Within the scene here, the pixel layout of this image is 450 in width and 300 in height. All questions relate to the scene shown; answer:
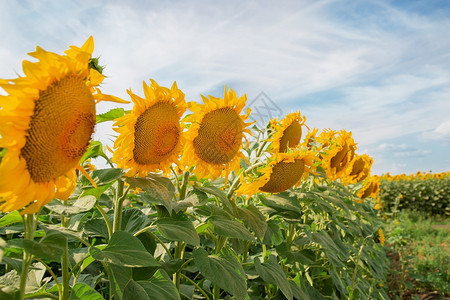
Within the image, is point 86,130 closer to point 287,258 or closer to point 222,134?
point 222,134

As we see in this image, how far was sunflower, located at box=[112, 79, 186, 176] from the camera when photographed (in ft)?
4.57

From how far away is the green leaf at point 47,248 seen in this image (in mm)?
937

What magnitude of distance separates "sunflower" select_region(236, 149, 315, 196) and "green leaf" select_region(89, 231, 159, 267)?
2.78 ft

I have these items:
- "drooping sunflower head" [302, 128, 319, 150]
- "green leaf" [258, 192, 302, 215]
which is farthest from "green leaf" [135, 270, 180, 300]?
"drooping sunflower head" [302, 128, 319, 150]

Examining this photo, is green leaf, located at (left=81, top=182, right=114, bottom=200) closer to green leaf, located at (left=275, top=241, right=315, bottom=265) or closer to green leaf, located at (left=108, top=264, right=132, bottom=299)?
green leaf, located at (left=108, top=264, right=132, bottom=299)

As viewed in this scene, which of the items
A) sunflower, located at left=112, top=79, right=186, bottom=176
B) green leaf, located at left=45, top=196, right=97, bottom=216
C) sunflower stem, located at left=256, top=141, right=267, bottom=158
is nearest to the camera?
green leaf, located at left=45, top=196, right=97, bottom=216

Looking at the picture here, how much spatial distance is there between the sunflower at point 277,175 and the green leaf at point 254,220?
0.19 meters

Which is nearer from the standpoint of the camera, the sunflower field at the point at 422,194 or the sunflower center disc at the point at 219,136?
the sunflower center disc at the point at 219,136

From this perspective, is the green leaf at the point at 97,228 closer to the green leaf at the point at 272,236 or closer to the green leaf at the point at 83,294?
the green leaf at the point at 83,294

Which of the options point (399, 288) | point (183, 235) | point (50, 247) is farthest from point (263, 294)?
point (399, 288)

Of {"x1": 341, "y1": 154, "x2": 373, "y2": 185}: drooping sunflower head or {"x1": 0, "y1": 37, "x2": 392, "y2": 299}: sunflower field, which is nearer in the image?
{"x1": 0, "y1": 37, "x2": 392, "y2": 299}: sunflower field

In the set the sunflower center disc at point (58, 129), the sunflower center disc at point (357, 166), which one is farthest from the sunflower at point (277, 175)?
the sunflower center disc at point (357, 166)

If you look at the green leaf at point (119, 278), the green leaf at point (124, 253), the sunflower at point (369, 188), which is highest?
the sunflower at point (369, 188)

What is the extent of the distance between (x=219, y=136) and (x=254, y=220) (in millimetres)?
393
